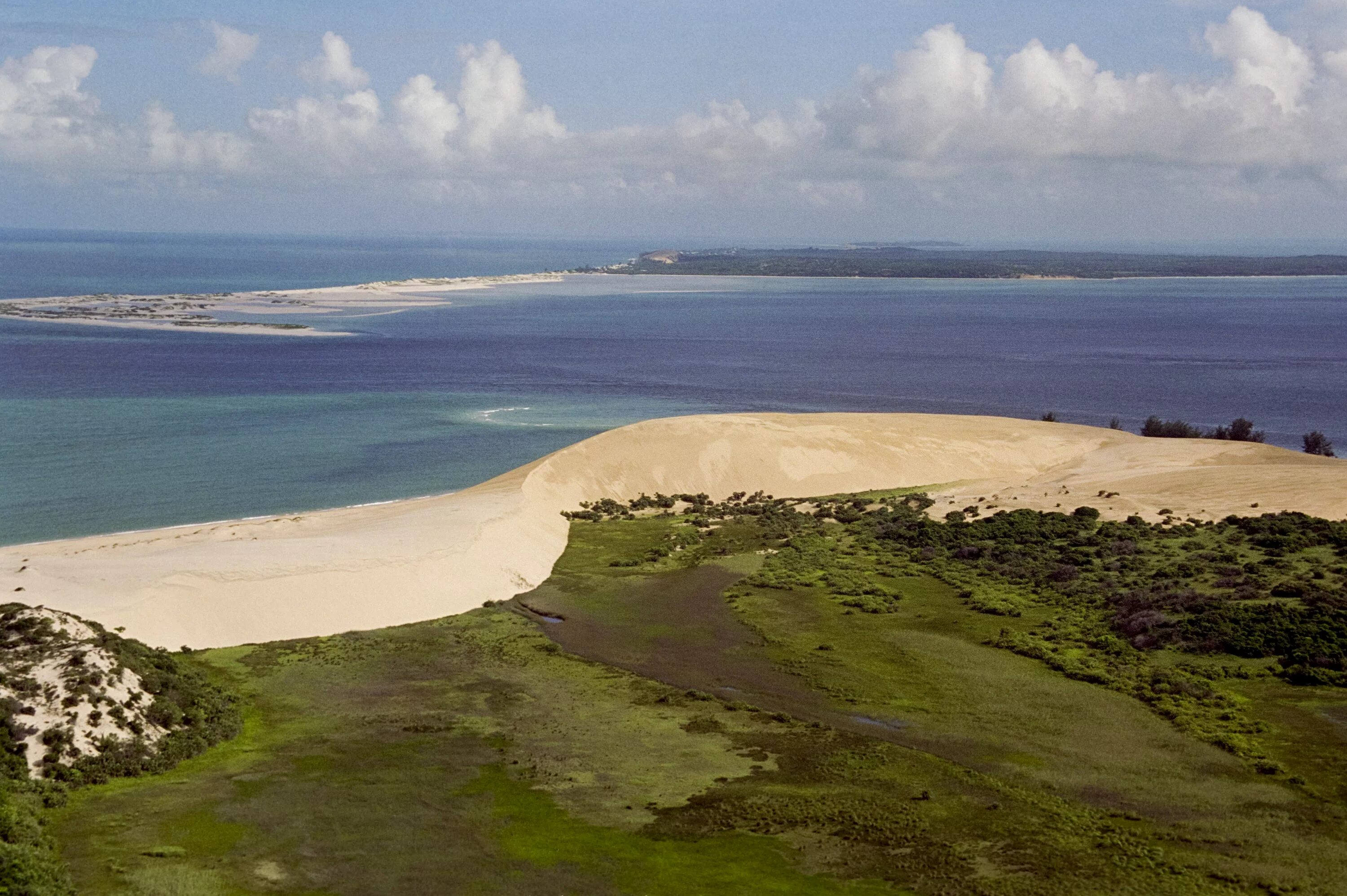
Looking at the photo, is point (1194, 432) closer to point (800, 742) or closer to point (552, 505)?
point (552, 505)

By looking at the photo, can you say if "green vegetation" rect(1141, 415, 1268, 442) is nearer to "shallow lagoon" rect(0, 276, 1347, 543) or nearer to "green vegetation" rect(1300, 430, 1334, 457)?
"green vegetation" rect(1300, 430, 1334, 457)

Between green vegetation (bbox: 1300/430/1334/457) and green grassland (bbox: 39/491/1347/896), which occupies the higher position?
green vegetation (bbox: 1300/430/1334/457)

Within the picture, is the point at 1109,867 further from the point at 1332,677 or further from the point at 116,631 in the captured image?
the point at 116,631

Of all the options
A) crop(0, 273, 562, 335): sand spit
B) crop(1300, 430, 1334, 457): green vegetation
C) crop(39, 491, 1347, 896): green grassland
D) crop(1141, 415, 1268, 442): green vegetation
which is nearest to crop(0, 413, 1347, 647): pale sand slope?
crop(39, 491, 1347, 896): green grassland

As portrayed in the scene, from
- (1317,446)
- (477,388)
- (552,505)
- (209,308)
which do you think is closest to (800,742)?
(552,505)

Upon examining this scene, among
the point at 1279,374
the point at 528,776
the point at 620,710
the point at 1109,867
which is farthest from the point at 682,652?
the point at 1279,374

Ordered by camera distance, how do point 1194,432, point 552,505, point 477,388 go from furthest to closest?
1. point 477,388
2. point 1194,432
3. point 552,505
